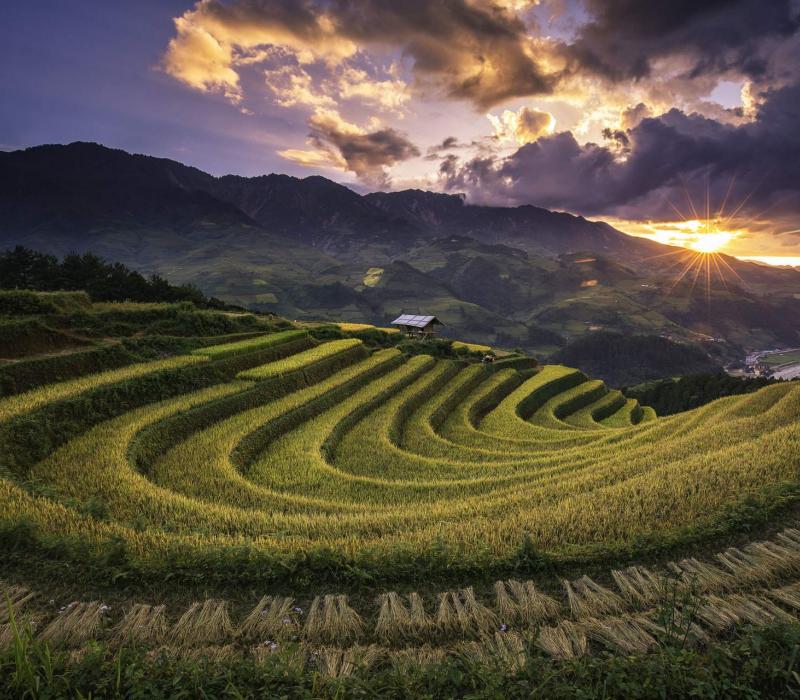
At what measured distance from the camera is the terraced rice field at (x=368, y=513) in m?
5.75

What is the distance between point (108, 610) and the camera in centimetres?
605

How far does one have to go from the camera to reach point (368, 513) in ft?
35.6

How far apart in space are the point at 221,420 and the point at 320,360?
11.4 m

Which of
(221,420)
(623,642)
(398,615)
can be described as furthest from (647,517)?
(221,420)

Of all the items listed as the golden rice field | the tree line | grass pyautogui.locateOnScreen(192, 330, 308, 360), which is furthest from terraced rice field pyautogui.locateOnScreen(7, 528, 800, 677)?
the tree line

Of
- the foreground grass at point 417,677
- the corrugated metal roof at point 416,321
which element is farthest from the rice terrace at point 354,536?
the corrugated metal roof at point 416,321

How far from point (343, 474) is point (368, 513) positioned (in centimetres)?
440

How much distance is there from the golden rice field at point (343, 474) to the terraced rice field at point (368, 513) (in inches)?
3.1

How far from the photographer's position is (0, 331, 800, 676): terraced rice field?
575 cm

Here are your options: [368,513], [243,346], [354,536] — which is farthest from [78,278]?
[354,536]

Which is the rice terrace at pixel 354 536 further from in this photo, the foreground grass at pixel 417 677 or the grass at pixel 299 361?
the grass at pixel 299 361

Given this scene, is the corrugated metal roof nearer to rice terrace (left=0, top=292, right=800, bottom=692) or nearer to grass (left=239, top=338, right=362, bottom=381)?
grass (left=239, top=338, right=362, bottom=381)

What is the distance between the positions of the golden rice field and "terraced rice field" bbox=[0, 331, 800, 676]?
79 millimetres

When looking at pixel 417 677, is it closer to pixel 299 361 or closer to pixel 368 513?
pixel 368 513
